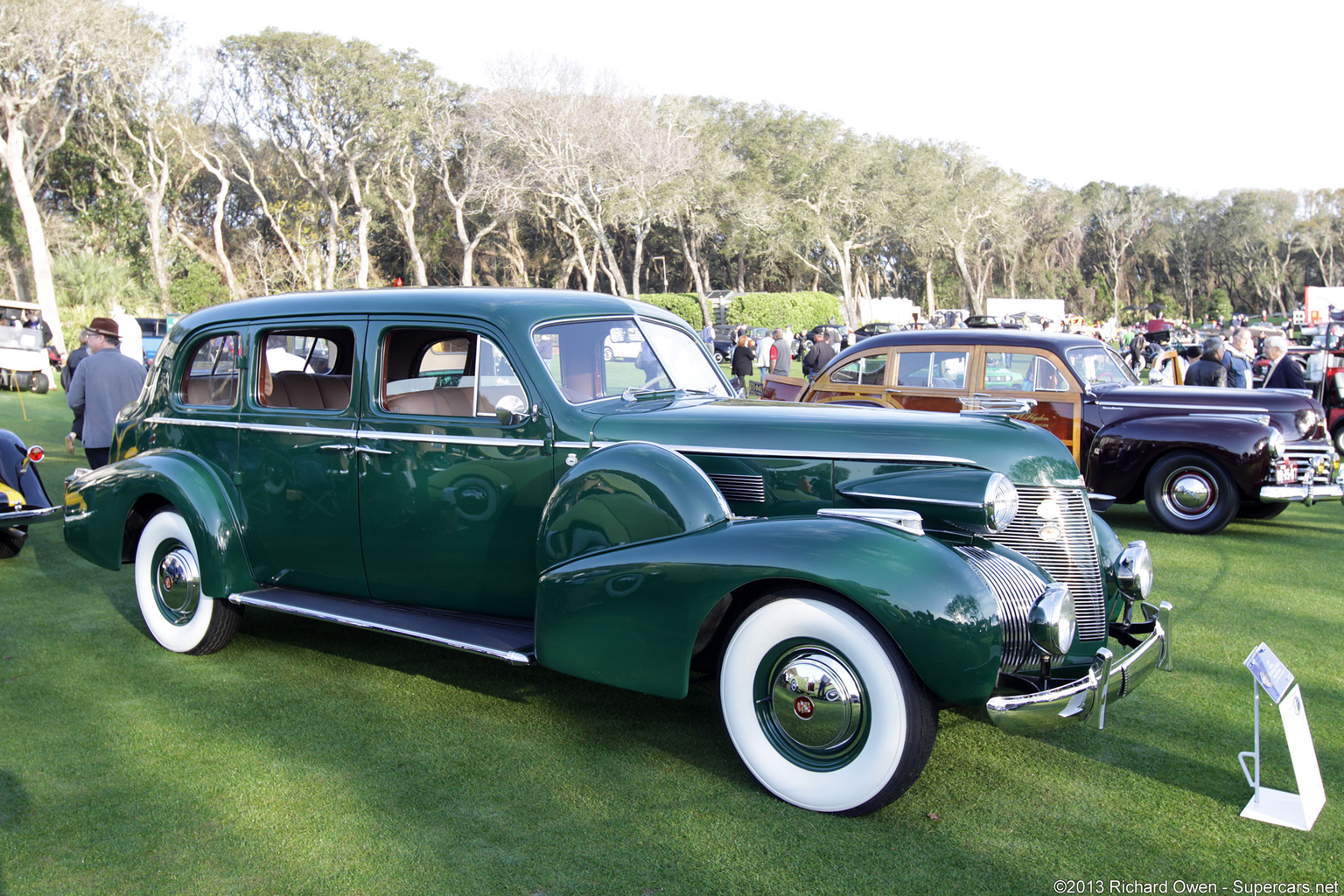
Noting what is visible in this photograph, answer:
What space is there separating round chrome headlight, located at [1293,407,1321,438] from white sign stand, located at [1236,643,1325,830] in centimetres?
621

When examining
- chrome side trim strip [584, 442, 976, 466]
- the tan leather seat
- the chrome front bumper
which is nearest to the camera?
chrome side trim strip [584, 442, 976, 466]

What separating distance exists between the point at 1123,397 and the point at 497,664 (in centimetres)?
634

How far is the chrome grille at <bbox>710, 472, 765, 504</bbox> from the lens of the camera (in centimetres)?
386

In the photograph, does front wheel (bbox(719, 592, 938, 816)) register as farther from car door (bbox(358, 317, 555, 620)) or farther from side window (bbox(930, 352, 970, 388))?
side window (bbox(930, 352, 970, 388))

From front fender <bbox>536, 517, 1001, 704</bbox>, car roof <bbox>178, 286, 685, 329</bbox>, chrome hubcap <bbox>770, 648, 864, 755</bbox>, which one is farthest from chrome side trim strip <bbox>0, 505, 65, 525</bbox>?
chrome hubcap <bbox>770, 648, 864, 755</bbox>

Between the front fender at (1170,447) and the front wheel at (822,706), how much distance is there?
614 centimetres

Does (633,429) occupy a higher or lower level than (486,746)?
higher

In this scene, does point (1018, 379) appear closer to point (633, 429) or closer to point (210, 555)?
point (633, 429)

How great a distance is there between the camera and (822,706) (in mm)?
3256

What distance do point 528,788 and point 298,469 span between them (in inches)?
81.9

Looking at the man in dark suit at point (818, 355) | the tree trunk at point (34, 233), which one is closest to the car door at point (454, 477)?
the man in dark suit at point (818, 355)

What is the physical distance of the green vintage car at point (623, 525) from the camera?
321cm

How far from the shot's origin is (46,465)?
37.1 feet

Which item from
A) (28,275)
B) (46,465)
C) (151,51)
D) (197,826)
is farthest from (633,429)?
(28,275)
